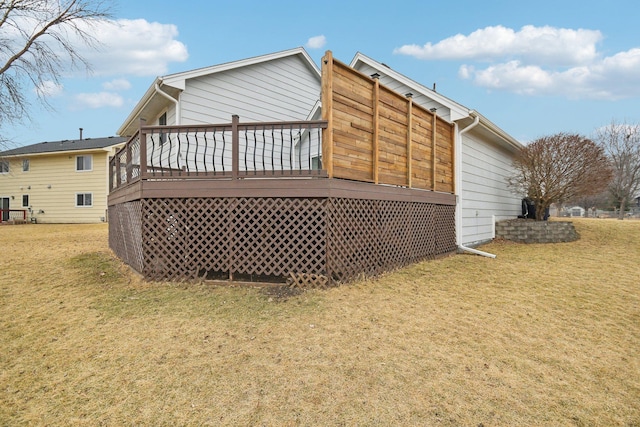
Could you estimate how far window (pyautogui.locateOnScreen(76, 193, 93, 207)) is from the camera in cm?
2044

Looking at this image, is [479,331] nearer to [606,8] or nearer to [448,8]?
[606,8]

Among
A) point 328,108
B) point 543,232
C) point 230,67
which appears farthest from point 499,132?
point 230,67

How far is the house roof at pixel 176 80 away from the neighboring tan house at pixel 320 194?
5 cm

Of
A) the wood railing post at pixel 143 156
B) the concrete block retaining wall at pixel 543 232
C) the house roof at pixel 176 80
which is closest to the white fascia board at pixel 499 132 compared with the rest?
the concrete block retaining wall at pixel 543 232

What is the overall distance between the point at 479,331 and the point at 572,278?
3701mm

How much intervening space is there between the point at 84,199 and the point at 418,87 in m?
20.9

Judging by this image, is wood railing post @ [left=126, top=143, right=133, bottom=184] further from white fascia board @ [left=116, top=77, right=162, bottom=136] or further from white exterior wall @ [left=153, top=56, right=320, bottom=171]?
white fascia board @ [left=116, top=77, right=162, bottom=136]

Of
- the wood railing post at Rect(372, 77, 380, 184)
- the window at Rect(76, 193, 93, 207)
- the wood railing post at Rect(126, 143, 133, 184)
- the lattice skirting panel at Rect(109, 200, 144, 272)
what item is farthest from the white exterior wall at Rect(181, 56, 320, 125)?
the window at Rect(76, 193, 93, 207)

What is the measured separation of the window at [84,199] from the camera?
67.1 feet

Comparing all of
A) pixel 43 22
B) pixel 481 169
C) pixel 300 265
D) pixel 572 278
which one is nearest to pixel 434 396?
pixel 300 265

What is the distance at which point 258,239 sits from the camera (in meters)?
5.50

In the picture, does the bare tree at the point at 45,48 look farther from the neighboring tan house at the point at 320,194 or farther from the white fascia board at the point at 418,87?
the white fascia board at the point at 418,87

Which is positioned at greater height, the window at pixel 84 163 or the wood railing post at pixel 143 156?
the window at pixel 84 163

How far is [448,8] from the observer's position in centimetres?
1202
